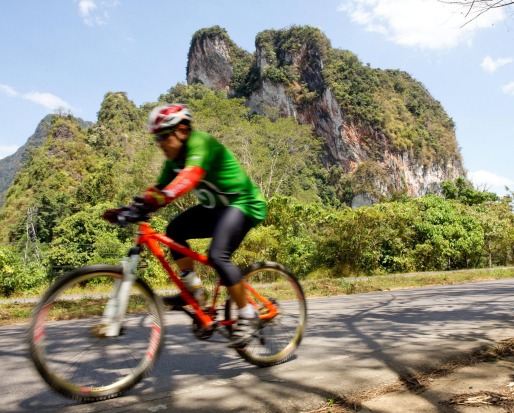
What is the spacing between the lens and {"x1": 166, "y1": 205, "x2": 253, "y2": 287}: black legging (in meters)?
2.96

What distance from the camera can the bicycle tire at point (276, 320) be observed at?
334 centimetres

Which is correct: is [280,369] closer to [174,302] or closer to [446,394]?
[174,302]

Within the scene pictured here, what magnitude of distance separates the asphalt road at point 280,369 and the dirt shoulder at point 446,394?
0.10m

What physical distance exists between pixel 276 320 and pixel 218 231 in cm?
105

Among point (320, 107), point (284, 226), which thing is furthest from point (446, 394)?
point (320, 107)

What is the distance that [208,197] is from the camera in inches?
122

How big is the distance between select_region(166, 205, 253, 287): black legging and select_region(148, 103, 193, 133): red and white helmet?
67 centimetres

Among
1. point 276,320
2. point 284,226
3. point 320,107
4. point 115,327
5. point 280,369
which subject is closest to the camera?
point 115,327

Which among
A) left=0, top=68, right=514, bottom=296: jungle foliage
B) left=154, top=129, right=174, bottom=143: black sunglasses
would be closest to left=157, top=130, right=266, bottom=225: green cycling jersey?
left=154, top=129, right=174, bottom=143: black sunglasses

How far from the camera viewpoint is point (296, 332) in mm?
3688

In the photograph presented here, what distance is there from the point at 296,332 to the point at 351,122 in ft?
305

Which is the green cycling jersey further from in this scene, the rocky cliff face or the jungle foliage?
the rocky cliff face

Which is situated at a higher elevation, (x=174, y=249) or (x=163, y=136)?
(x=163, y=136)

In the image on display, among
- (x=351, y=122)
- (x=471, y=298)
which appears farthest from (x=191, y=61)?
(x=471, y=298)
